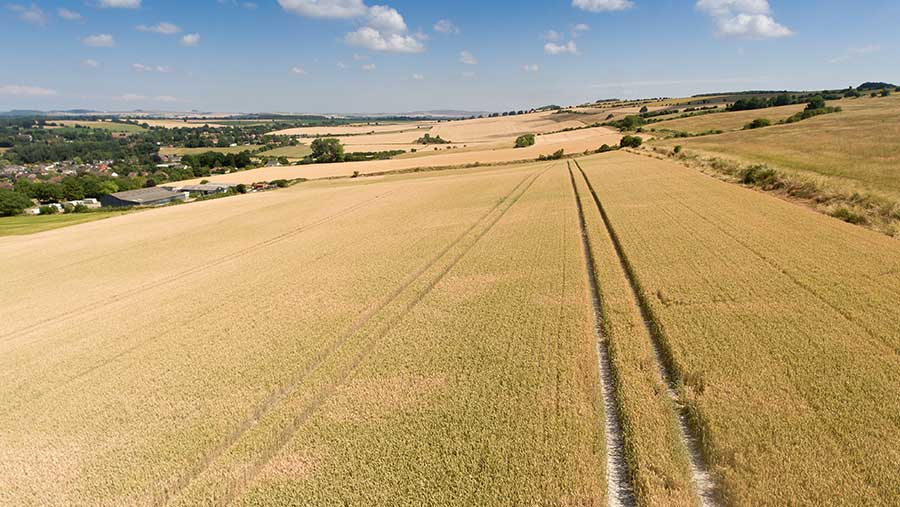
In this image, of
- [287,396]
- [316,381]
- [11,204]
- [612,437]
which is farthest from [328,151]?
[612,437]

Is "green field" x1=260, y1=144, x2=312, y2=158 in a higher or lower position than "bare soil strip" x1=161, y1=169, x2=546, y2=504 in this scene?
higher

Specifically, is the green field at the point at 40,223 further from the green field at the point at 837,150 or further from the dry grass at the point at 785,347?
the green field at the point at 837,150

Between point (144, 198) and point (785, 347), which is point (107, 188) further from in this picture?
point (785, 347)

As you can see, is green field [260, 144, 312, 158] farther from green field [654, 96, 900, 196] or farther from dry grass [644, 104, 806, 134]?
green field [654, 96, 900, 196]

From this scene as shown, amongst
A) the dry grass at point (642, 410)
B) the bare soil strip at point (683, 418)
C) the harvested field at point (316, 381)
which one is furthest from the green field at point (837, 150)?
the harvested field at point (316, 381)

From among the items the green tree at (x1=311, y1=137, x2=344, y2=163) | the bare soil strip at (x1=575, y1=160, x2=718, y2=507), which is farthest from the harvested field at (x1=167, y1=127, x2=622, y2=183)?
the bare soil strip at (x1=575, y1=160, x2=718, y2=507)
